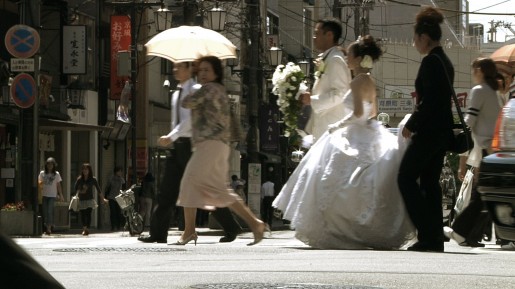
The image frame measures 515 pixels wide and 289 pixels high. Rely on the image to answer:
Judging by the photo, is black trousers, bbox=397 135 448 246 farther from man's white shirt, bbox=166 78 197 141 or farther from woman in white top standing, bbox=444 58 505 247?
man's white shirt, bbox=166 78 197 141

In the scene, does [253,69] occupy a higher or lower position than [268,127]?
higher

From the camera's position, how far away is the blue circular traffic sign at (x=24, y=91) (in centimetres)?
2516

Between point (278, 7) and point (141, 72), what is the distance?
1016 inches

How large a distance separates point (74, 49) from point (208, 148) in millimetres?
26005

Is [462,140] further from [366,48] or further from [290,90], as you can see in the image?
[290,90]

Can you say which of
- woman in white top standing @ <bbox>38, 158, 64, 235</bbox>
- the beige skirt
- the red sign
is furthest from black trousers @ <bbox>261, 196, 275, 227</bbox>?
the beige skirt

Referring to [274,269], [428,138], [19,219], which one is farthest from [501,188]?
[19,219]

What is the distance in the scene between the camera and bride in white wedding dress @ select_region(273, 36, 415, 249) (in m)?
10.2

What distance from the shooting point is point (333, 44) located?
10.9 metres

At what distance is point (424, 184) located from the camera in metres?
10.2

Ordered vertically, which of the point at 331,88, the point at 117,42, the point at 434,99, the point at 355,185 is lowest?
the point at 355,185

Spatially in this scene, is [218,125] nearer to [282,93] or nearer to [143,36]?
[282,93]

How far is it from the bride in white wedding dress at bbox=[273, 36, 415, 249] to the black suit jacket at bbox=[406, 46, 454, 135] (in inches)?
19.6

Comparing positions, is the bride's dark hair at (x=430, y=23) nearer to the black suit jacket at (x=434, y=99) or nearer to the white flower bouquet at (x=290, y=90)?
the black suit jacket at (x=434, y=99)
